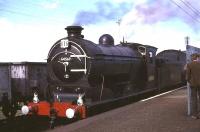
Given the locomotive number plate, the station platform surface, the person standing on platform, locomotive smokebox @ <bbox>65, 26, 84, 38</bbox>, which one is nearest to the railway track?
the station platform surface

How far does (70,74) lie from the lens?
12.3 meters

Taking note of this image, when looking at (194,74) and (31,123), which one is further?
(31,123)

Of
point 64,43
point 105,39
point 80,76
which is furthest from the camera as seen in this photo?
point 105,39

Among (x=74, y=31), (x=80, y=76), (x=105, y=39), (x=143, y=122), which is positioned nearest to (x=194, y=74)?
(x=143, y=122)

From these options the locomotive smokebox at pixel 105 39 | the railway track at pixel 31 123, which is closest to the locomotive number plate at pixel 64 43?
the railway track at pixel 31 123

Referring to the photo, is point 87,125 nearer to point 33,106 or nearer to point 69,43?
point 33,106

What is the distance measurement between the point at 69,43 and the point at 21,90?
11.5 feet

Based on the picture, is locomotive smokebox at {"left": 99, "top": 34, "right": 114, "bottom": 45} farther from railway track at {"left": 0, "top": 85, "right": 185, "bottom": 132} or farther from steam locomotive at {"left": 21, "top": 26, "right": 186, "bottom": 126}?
railway track at {"left": 0, "top": 85, "right": 185, "bottom": 132}

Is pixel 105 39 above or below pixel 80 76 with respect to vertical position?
above

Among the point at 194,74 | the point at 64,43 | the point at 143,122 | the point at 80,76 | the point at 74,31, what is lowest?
the point at 143,122

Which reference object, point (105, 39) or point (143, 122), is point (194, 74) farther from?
point (105, 39)

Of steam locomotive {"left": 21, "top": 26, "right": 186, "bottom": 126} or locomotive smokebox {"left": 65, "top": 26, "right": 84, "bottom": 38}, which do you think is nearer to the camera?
steam locomotive {"left": 21, "top": 26, "right": 186, "bottom": 126}

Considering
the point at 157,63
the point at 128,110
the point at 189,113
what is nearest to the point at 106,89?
the point at 128,110

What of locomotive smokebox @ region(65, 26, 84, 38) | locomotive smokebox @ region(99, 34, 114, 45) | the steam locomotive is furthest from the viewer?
locomotive smokebox @ region(99, 34, 114, 45)
